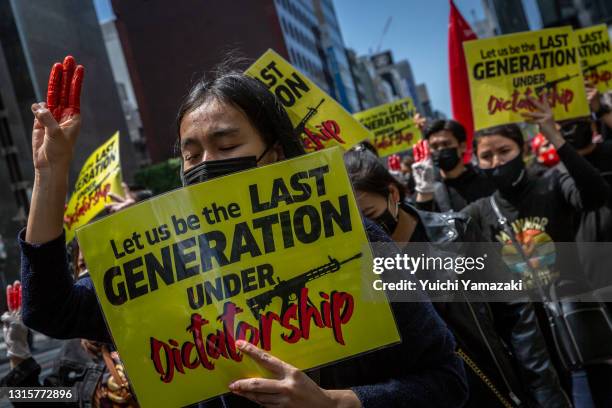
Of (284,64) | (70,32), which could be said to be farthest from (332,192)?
(70,32)

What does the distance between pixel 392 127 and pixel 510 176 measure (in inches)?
217

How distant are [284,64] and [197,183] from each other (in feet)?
9.89

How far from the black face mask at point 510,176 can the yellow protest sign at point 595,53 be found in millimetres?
2585

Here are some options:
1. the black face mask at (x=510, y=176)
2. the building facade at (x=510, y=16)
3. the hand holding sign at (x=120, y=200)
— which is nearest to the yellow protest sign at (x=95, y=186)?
the hand holding sign at (x=120, y=200)

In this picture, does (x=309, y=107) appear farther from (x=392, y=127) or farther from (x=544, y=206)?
(x=392, y=127)

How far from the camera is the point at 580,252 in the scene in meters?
3.66

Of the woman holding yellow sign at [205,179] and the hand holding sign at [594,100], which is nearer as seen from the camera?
the woman holding yellow sign at [205,179]

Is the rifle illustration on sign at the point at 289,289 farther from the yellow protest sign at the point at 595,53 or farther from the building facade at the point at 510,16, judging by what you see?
the building facade at the point at 510,16

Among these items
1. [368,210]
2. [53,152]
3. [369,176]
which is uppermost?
[53,152]

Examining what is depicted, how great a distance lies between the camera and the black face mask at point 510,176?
3.94m

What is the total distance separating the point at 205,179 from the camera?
1695mm

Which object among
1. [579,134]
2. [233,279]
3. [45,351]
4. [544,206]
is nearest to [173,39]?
[45,351]

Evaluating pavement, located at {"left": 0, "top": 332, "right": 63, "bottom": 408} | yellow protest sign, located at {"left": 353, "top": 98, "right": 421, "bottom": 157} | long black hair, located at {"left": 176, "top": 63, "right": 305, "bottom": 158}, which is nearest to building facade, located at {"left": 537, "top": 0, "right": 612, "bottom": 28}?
yellow protest sign, located at {"left": 353, "top": 98, "right": 421, "bottom": 157}

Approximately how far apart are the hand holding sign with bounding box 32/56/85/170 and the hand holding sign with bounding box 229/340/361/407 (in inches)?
26.8
